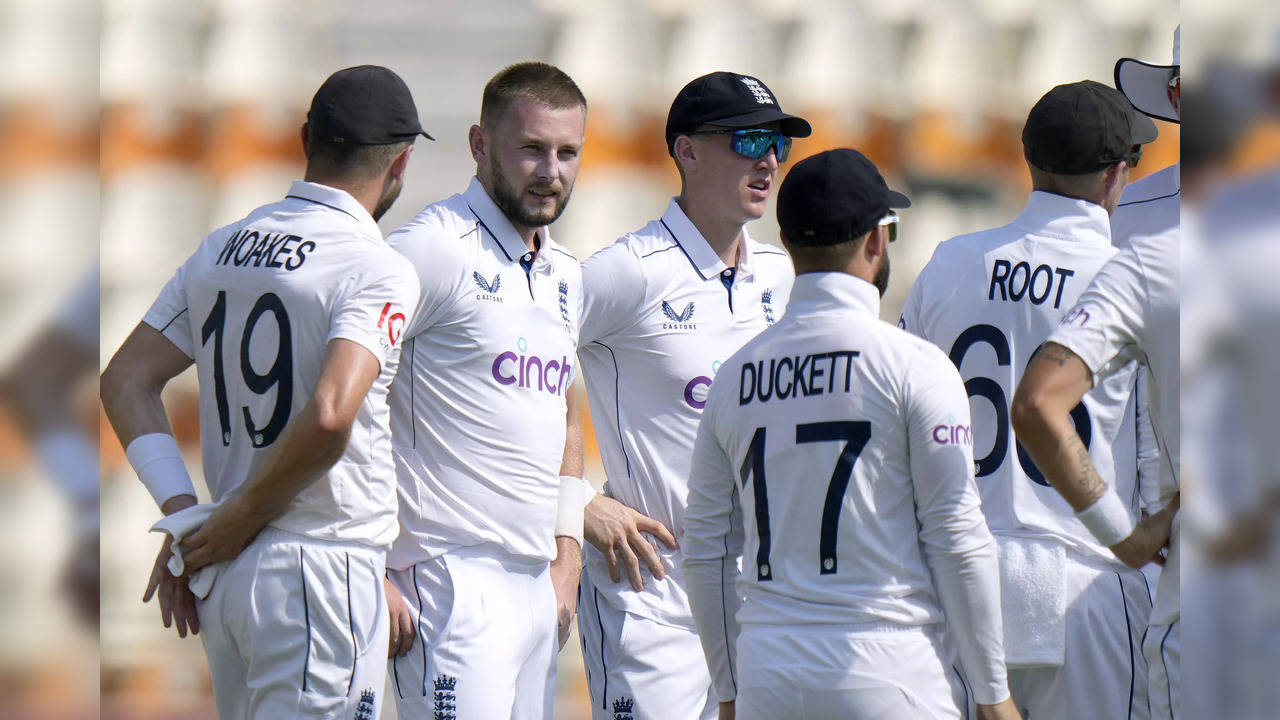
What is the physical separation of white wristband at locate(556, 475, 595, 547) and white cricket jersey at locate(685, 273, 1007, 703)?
0.96 metres

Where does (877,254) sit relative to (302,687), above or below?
above

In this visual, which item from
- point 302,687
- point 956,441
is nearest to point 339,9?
point 302,687

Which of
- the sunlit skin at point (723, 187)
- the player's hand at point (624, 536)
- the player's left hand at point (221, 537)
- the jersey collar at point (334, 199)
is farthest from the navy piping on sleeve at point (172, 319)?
the sunlit skin at point (723, 187)

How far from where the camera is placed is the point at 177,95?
6371mm

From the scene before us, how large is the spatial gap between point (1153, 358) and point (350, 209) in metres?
1.47

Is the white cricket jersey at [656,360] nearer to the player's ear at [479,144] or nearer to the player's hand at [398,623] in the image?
the player's ear at [479,144]

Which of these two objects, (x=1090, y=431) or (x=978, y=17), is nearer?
(x=1090, y=431)

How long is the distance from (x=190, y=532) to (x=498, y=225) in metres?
0.95

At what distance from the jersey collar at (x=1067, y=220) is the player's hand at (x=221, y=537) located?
1.67 metres

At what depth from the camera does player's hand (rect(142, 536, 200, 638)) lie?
8.32ft

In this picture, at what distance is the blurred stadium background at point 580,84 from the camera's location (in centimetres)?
591

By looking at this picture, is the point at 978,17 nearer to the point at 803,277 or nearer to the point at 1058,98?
the point at 1058,98

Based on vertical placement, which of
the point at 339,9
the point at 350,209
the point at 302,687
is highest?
the point at 339,9

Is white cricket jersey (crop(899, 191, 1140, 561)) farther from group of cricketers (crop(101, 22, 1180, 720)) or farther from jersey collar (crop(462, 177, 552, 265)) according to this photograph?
jersey collar (crop(462, 177, 552, 265))
